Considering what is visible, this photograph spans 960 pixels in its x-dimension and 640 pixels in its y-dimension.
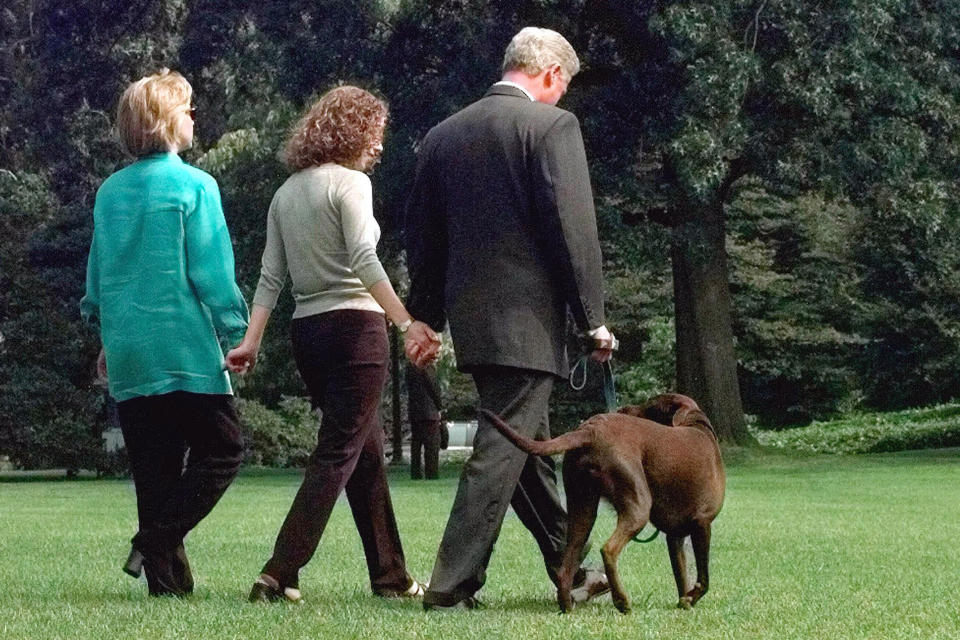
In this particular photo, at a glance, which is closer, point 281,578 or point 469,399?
point 281,578

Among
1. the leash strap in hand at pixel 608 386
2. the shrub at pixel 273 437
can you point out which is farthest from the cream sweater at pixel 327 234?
the shrub at pixel 273 437

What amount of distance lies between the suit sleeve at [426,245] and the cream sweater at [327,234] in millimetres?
180

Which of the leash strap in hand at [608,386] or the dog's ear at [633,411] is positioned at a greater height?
the leash strap in hand at [608,386]

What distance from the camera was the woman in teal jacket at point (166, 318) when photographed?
700cm

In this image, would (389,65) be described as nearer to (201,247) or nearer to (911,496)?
(911,496)

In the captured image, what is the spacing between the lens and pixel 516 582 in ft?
27.6

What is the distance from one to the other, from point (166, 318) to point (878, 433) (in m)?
33.5

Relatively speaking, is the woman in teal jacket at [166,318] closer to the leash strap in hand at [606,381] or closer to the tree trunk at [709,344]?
the leash strap in hand at [606,381]

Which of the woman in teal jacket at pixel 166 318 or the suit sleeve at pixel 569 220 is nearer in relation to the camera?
the suit sleeve at pixel 569 220

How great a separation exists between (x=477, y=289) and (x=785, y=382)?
131 ft

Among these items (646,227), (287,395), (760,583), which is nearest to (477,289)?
(760,583)

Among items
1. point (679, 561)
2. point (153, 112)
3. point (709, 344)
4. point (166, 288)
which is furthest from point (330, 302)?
point (709, 344)

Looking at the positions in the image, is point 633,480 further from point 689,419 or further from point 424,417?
point 424,417

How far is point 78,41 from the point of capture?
31.5 m
